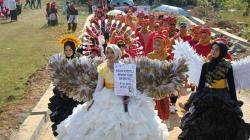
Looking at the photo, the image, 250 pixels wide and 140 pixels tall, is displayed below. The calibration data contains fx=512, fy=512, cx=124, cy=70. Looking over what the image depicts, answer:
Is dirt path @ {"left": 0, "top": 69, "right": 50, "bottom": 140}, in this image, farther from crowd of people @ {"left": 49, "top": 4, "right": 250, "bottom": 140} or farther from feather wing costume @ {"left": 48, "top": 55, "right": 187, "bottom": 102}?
feather wing costume @ {"left": 48, "top": 55, "right": 187, "bottom": 102}

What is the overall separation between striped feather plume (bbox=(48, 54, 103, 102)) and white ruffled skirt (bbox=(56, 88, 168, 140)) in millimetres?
224

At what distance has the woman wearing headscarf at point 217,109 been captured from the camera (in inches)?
313

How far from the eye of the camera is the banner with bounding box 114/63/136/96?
7145 mm

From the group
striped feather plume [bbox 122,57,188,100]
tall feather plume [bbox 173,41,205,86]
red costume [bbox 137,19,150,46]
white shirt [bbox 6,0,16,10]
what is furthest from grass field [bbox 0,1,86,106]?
striped feather plume [bbox 122,57,188,100]

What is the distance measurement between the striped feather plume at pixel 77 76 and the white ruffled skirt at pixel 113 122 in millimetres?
224

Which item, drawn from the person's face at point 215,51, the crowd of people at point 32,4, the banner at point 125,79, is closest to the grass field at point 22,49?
the banner at point 125,79

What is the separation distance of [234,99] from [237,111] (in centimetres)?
19

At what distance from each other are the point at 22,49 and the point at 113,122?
535 inches

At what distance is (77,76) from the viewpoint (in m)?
7.59

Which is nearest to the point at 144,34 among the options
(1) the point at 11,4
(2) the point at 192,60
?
(2) the point at 192,60

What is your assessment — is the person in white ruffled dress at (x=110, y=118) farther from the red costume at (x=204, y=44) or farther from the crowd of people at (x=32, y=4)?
the crowd of people at (x=32, y=4)

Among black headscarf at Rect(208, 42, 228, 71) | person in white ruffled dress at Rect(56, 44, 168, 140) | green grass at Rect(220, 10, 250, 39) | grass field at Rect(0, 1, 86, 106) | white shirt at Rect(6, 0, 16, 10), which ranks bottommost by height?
grass field at Rect(0, 1, 86, 106)

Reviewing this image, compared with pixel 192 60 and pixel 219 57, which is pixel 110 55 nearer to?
pixel 192 60

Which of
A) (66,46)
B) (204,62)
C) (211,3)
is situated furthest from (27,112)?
(211,3)
